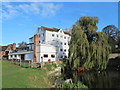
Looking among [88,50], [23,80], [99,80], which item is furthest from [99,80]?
[23,80]

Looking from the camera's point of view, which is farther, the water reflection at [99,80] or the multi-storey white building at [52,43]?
the multi-storey white building at [52,43]

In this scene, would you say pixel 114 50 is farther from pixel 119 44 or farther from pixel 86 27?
pixel 86 27

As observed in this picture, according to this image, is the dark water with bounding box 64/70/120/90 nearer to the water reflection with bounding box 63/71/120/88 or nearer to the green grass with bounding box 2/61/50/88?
the water reflection with bounding box 63/71/120/88

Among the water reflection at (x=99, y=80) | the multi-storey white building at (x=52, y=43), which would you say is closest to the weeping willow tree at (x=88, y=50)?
the water reflection at (x=99, y=80)

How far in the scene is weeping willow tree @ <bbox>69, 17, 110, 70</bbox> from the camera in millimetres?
25500

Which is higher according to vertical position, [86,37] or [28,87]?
[86,37]

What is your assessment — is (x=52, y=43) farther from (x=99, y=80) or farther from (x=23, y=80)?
(x=23, y=80)

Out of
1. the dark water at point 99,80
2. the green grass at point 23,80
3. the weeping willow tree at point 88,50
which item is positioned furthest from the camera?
the weeping willow tree at point 88,50

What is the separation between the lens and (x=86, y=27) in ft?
94.5

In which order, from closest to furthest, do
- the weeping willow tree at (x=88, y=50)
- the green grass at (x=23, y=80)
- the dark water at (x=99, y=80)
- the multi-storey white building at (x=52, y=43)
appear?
the green grass at (x=23, y=80), the dark water at (x=99, y=80), the weeping willow tree at (x=88, y=50), the multi-storey white building at (x=52, y=43)

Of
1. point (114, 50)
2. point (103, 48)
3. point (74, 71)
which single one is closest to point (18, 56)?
point (74, 71)

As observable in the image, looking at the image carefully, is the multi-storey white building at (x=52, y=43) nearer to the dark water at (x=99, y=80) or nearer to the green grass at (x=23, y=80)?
the dark water at (x=99, y=80)

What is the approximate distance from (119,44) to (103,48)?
3347cm

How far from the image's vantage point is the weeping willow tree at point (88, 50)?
25500 mm
